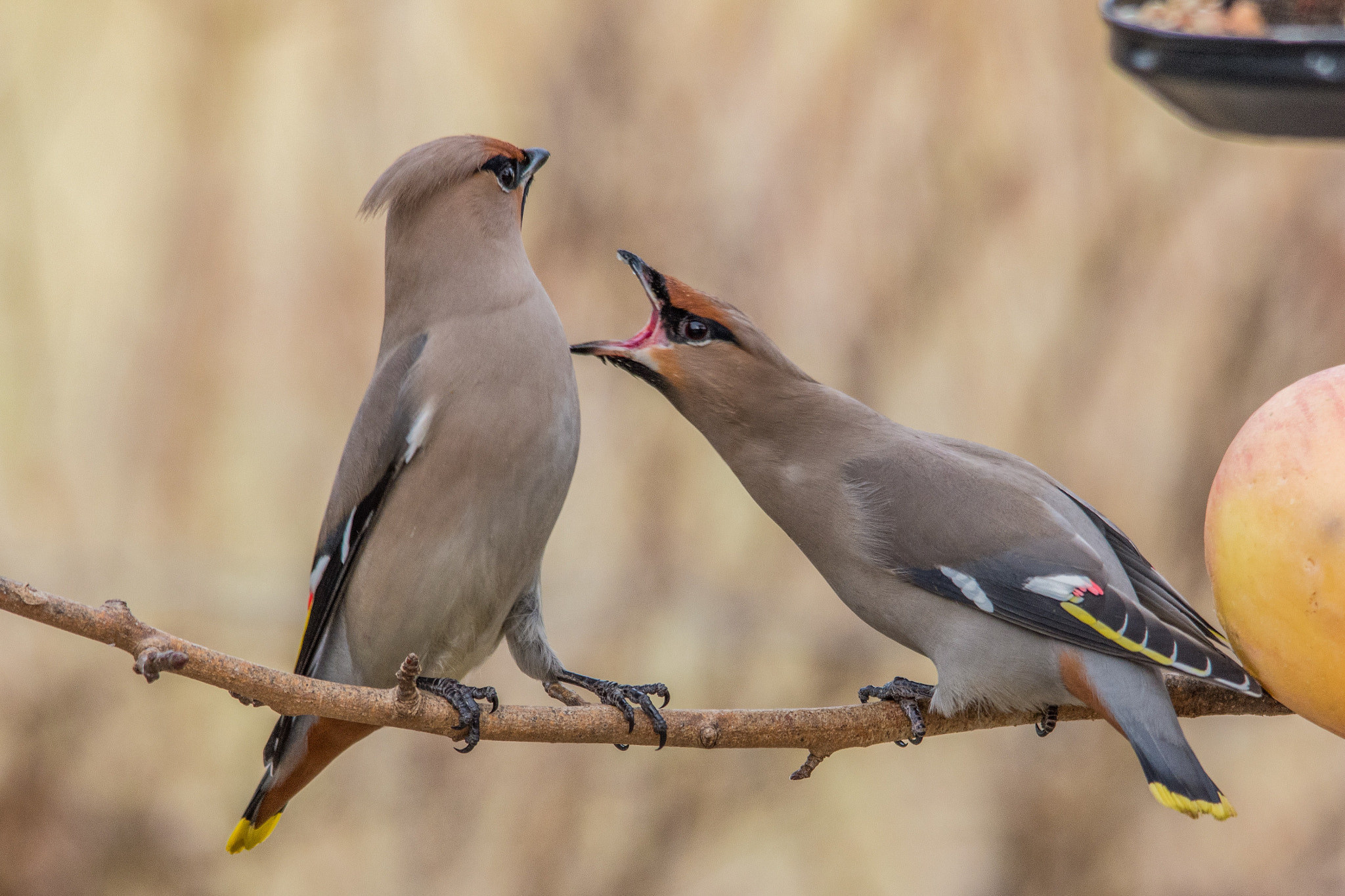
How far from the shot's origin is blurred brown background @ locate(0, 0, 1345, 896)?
4848 millimetres

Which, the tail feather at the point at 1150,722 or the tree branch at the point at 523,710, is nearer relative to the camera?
the tree branch at the point at 523,710

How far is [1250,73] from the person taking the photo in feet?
6.07

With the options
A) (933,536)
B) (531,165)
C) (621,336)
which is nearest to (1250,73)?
(933,536)

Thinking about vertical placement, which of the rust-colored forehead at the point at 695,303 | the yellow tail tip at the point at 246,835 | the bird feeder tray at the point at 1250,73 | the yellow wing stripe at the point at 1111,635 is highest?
the bird feeder tray at the point at 1250,73

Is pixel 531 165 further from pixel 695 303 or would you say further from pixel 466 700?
pixel 466 700

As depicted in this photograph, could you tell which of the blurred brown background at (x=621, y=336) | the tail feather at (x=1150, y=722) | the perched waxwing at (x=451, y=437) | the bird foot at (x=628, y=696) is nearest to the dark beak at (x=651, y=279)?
the perched waxwing at (x=451, y=437)

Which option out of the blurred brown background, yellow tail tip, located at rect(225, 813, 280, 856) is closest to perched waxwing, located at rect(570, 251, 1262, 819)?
yellow tail tip, located at rect(225, 813, 280, 856)

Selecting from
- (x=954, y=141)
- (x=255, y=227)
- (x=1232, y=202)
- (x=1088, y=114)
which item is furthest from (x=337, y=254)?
(x=1232, y=202)

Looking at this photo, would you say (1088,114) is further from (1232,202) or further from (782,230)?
(782,230)

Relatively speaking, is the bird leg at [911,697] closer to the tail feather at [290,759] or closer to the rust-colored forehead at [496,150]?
the tail feather at [290,759]

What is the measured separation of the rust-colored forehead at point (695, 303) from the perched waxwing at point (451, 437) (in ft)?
0.75

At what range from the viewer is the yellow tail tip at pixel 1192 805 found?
2232 mm

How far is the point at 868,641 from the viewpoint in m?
4.95

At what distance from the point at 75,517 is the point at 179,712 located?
0.75 meters
